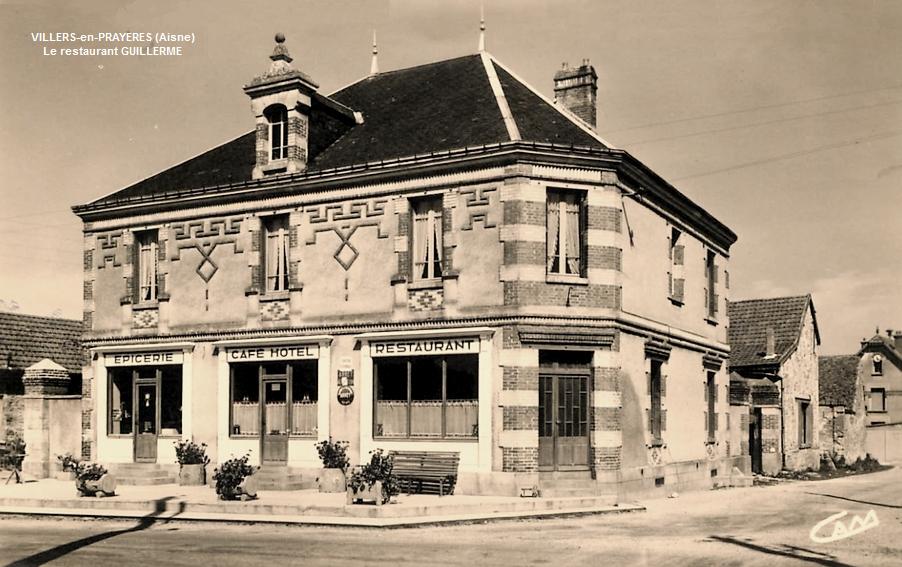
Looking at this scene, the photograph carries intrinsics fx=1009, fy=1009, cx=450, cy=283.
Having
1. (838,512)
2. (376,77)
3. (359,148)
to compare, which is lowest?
(838,512)

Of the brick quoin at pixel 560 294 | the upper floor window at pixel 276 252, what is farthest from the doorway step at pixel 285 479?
the brick quoin at pixel 560 294

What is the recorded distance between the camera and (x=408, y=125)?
2420 cm

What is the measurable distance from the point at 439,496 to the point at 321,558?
755 centimetres

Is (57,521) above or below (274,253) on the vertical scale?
below

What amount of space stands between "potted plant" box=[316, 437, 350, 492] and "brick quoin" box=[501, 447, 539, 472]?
357 centimetres

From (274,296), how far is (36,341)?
13.4 m

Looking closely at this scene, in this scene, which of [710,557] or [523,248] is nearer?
[710,557]

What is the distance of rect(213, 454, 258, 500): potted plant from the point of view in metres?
19.2

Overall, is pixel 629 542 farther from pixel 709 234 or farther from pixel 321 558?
pixel 709 234

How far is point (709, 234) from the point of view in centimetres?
2902

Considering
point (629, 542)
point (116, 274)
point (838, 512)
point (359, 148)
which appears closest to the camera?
point (629, 542)

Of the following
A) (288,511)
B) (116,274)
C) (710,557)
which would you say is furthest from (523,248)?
(116,274)

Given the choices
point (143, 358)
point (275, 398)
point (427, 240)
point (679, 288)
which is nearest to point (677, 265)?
point (679, 288)

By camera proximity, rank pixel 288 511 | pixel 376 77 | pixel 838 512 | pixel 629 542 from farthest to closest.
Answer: pixel 376 77 < pixel 838 512 < pixel 288 511 < pixel 629 542
